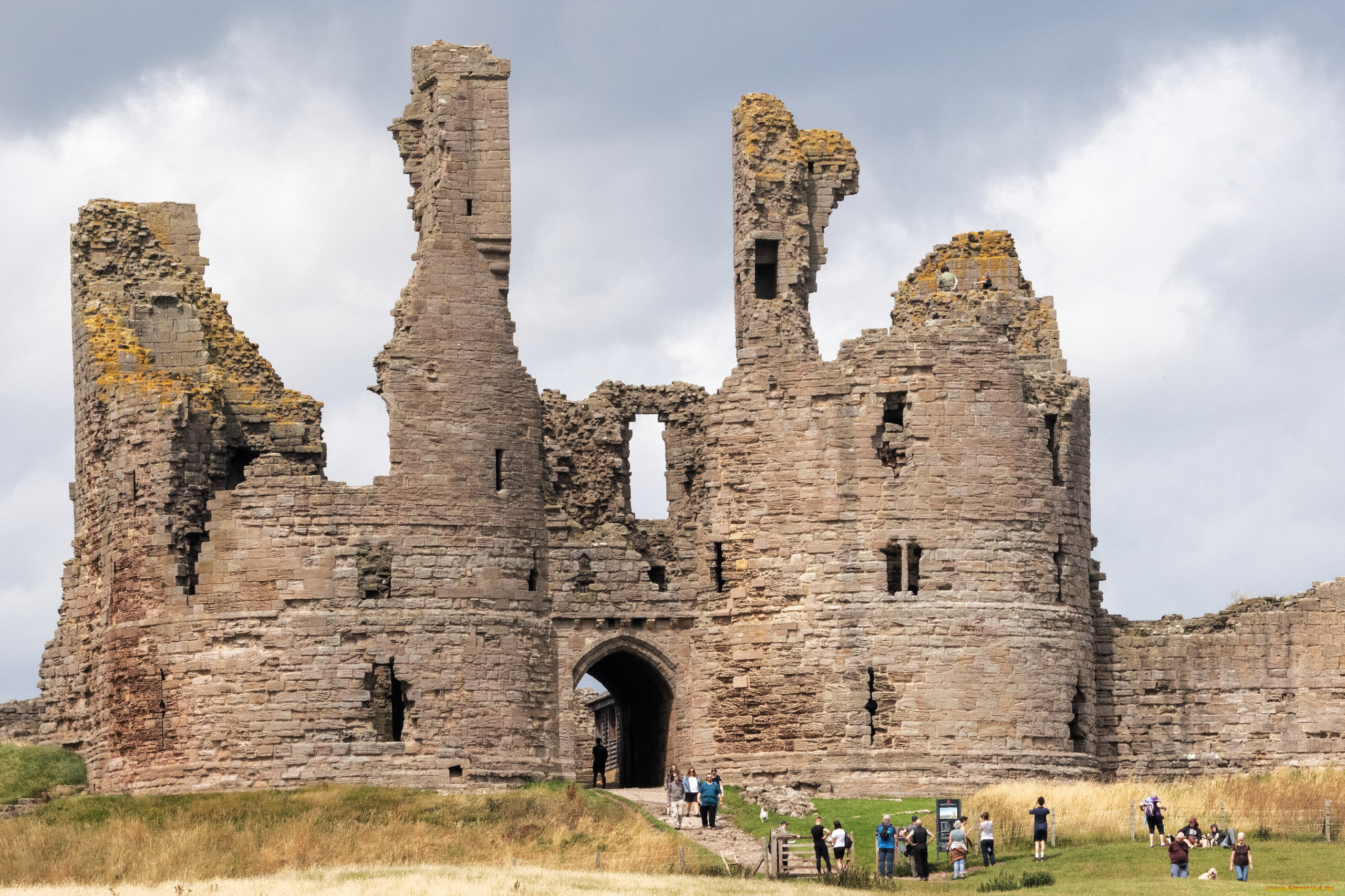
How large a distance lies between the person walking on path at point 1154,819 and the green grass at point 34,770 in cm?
1812

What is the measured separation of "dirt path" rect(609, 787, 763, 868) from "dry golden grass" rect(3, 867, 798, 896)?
2.73 metres

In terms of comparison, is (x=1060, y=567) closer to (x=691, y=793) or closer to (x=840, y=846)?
(x=691, y=793)

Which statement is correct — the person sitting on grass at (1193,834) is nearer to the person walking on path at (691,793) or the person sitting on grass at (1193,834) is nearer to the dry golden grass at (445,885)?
the dry golden grass at (445,885)

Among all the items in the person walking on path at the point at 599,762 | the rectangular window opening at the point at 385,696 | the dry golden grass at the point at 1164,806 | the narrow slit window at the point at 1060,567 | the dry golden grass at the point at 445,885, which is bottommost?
the dry golden grass at the point at 445,885

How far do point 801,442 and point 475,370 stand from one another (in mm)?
5502

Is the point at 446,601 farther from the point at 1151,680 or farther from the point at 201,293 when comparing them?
the point at 1151,680

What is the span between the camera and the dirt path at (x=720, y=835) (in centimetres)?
4578

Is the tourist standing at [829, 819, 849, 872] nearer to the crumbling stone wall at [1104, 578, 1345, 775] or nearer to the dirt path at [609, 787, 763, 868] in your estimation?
the dirt path at [609, 787, 763, 868]

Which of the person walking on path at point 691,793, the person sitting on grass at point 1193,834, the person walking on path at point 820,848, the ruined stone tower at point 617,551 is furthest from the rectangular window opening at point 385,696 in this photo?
the person sitting on grass at point 1193,834

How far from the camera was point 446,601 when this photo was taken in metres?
49.8

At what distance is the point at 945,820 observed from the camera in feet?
149

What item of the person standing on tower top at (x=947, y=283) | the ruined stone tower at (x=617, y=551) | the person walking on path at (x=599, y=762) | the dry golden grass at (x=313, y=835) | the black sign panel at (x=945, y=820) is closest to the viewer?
the dry golden grass at (x=313, y=835)

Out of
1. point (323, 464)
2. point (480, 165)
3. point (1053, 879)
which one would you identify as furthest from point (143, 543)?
point (1053, 879)

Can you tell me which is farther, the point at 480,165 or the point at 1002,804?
the point at 480,165
